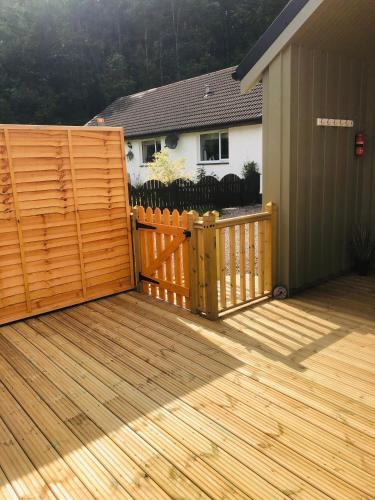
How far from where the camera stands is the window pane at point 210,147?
51.4 feet

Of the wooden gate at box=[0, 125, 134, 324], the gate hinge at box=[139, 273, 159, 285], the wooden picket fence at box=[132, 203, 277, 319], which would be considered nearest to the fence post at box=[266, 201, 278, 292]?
the wooden picket fence at box=[132, 203, 277, 319]

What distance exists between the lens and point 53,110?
28.5 metres

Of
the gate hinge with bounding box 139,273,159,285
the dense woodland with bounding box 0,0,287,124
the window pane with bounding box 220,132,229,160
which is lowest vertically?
the gate hinge with bounding box 139,273,159,285

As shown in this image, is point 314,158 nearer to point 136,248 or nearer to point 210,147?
point 136,248

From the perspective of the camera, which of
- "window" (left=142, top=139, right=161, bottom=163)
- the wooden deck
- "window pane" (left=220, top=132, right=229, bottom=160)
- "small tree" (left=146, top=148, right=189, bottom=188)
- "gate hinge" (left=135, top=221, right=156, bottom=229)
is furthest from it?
"window" (left=142, top=139, right=161, bottom=163)

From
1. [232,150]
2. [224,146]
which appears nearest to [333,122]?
[232,150]

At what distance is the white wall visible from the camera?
13.7 m

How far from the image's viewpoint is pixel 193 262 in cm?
415

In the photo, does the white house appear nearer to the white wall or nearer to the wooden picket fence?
the white wall

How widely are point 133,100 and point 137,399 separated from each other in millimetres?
22509

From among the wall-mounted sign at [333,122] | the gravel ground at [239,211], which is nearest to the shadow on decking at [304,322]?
the wall-mounted sign at [333,122]

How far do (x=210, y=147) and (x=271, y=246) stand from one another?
1201 cm

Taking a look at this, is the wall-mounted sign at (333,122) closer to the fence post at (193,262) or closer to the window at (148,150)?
the fence post at (193,262)

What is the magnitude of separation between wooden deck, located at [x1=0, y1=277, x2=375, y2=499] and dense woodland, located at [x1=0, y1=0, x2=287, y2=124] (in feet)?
88.7
